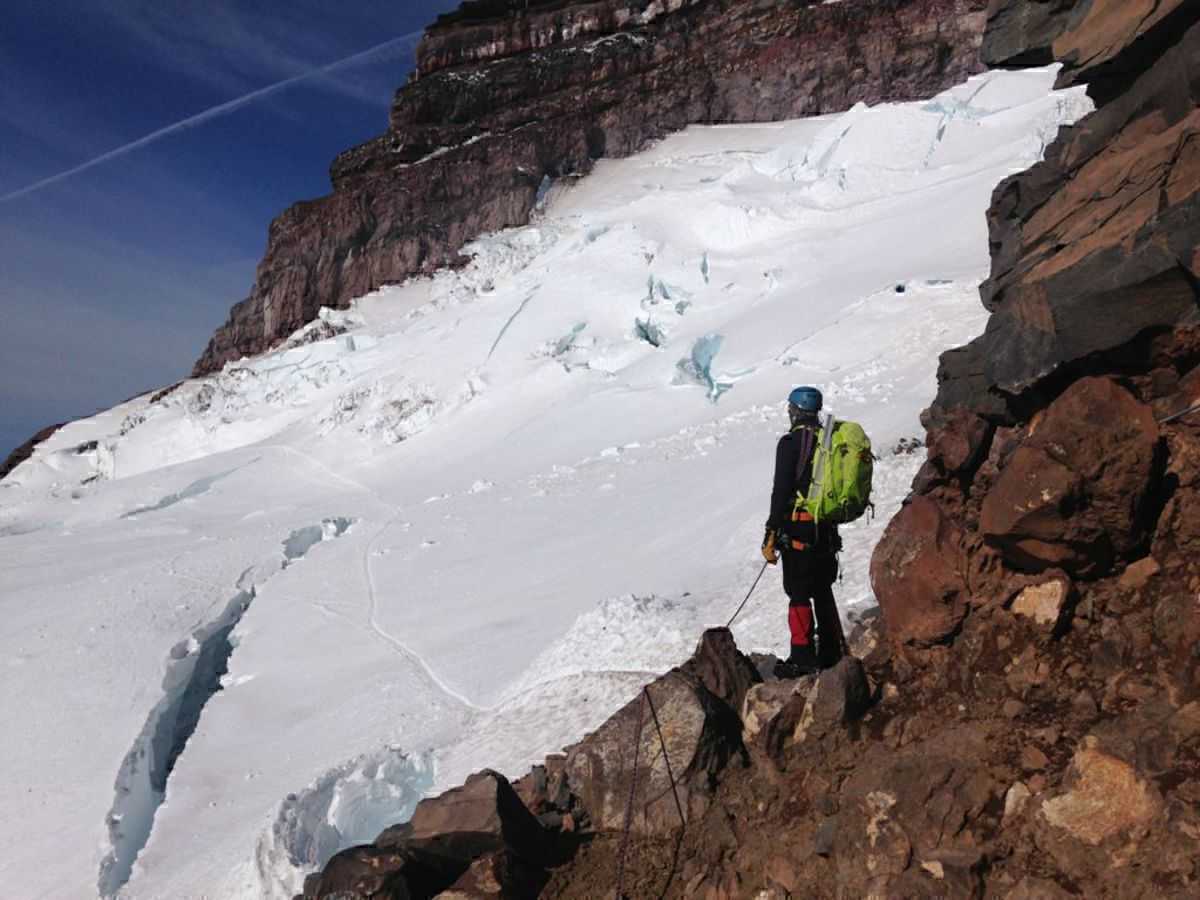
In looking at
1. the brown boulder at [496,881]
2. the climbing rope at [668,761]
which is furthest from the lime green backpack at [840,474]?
the brown boulder at [496,881]

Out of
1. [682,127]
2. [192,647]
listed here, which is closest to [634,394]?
[192,647]

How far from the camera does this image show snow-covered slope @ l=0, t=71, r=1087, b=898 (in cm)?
606

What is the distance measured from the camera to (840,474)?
378 cm

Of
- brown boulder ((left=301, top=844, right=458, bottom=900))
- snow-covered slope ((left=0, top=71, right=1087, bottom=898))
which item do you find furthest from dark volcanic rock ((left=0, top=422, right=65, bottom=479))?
brown boulder ((left=301, top=844, right=458, bottom=900))

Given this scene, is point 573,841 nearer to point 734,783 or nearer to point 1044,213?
point 734,783

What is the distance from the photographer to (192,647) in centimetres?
952

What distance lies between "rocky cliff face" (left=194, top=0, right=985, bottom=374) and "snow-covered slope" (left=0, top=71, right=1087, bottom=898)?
12.4 ft

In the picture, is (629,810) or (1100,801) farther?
(629,810)

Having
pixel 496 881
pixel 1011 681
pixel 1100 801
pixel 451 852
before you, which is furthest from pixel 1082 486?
pixel 451 852

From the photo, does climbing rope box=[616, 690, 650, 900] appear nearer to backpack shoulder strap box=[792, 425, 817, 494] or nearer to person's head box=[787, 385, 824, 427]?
backpack shoulder strap box=[792, 425, 817, 494]

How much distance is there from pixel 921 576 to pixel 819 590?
2.27 ft

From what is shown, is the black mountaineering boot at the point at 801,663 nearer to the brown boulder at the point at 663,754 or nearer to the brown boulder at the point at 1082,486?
the brown boulder at the point at 663,754

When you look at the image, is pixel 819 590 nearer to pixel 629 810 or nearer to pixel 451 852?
pixel 629 810

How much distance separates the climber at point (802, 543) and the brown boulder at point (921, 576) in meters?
0.36
